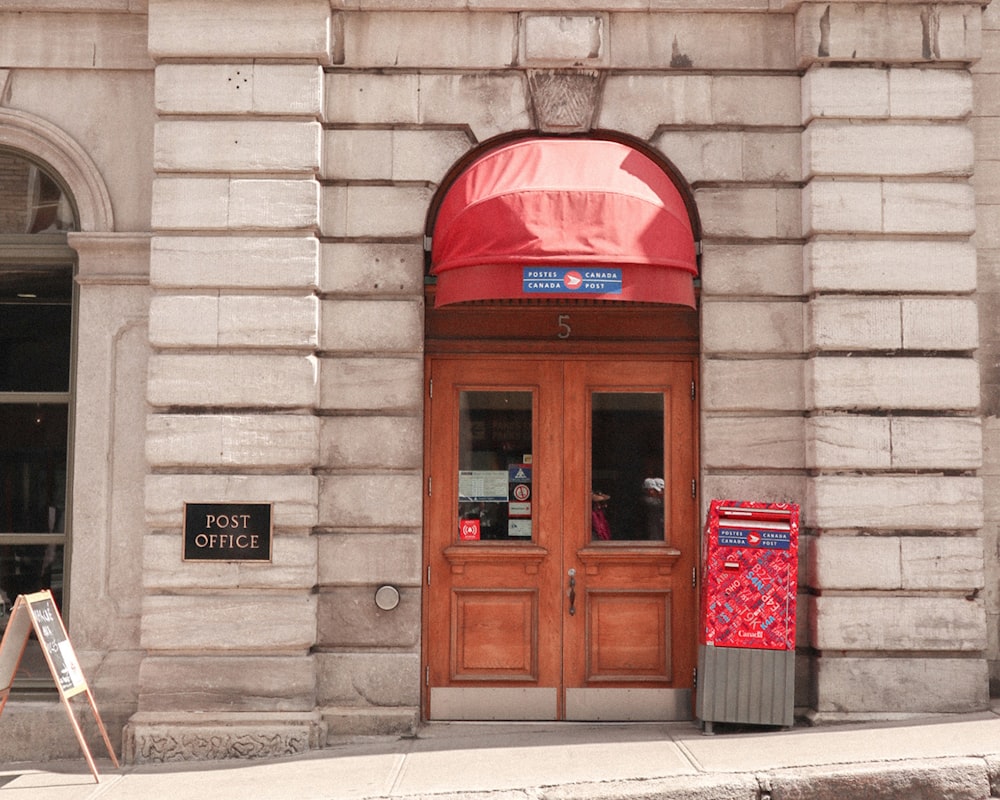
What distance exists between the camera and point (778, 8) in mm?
9055

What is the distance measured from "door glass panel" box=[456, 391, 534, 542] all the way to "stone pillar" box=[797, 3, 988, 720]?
2.31 metres

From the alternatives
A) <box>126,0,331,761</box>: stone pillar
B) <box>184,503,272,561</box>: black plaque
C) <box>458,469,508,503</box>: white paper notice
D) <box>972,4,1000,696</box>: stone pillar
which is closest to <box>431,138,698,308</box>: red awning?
<box>126,0,331,761</box>: stone pillar

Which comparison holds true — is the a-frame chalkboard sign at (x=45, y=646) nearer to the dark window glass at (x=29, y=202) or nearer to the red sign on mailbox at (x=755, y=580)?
the dark window glass at (x=29, y=202)

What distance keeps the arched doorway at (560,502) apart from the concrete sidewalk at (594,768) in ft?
1.55

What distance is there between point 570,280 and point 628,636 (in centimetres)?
307

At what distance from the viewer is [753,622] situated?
8.34 metres

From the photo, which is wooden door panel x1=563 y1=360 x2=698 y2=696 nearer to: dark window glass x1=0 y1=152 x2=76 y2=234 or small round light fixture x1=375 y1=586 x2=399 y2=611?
small round light fixture x1=375 y1=586 x2=399 y2=611

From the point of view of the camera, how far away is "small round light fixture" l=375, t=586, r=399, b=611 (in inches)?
343

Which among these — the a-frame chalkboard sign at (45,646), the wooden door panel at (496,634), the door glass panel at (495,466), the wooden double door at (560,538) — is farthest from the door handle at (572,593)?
the a-frame chalkboard sign at (45,646)

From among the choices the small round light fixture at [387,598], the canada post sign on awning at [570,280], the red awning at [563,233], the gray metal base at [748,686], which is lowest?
the gray metal base at [748,686]

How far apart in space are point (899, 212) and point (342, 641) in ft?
18.5

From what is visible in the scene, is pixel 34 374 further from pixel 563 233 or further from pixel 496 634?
pixel 563 233

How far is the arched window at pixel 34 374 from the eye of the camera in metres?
9.09

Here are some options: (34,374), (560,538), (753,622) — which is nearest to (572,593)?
(560,538)
